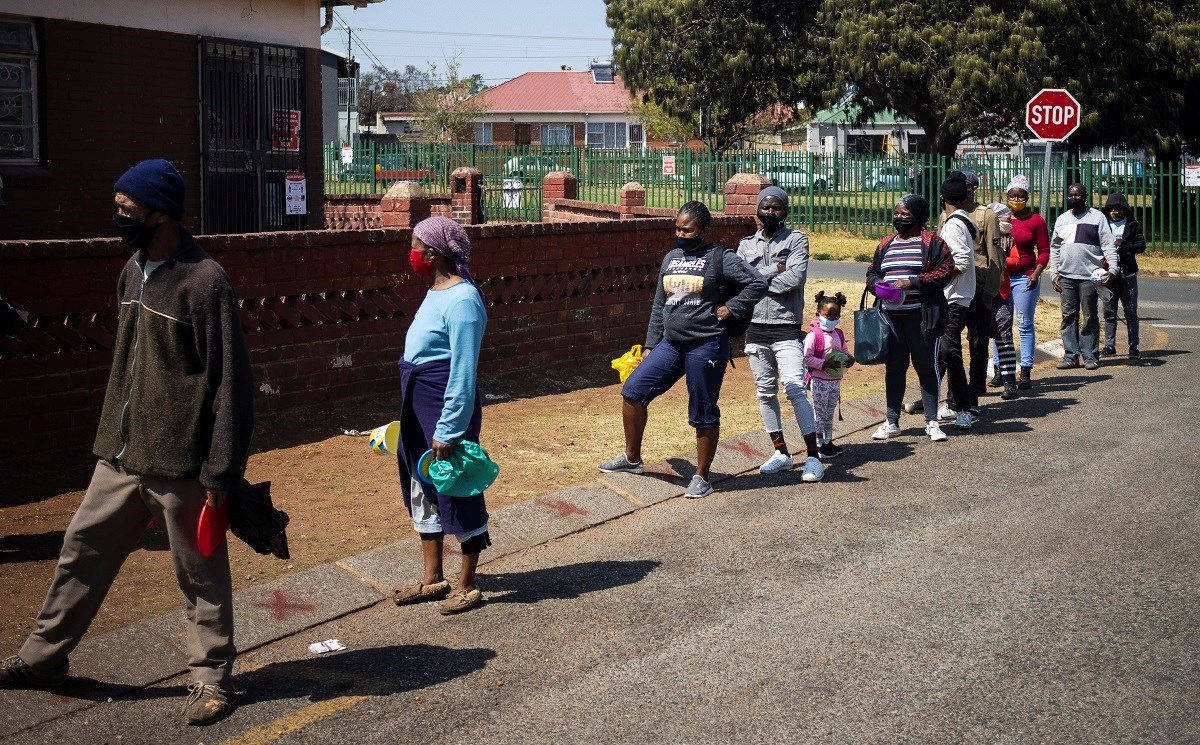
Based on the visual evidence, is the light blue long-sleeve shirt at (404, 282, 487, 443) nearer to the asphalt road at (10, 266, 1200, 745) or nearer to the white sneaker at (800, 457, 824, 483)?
the asphalt road at (10, 266, 1200, 745)

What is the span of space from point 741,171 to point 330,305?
21.4 metres

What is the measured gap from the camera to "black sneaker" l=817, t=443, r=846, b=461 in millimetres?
9320

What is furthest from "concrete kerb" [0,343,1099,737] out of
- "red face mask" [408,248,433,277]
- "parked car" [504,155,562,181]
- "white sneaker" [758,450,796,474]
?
"parked car" [504,155,562,181]

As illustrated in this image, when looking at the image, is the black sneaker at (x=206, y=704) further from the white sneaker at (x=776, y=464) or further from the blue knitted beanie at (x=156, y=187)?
the white sneaker at (x=776, y=464)

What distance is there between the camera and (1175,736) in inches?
181

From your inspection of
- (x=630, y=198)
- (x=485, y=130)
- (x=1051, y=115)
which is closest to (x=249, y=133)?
(x=630, y=198)

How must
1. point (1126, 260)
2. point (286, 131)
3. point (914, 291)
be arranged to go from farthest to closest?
point (286, 131) < point (1126, 260) < point (914, 291)

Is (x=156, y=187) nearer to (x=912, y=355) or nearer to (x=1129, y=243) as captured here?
(x=912, y=355)

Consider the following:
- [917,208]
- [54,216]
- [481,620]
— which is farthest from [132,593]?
[54,216]

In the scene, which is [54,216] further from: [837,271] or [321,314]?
[837,271]

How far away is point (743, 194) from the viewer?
14961 mm

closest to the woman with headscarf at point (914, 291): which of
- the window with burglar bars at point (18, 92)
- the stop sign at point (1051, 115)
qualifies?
the stop sign at point (1051, 115)

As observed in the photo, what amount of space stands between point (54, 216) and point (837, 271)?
14.7m

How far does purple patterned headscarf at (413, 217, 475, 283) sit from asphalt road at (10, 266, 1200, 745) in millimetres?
1597
